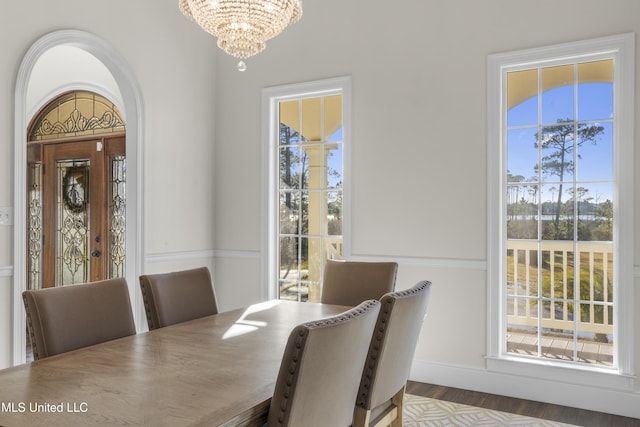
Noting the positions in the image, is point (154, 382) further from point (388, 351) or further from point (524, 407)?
point (524, 407)

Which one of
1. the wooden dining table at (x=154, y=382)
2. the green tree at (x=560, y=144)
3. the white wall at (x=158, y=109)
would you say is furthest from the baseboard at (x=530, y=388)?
the white wall at (x=158, y=109)

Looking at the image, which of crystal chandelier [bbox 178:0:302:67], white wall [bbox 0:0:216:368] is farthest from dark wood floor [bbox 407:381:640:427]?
crystal chandelier [bbox 178:0:302:67]

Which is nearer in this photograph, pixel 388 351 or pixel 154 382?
pixel 154 382

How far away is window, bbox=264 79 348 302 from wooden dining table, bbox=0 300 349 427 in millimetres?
2163

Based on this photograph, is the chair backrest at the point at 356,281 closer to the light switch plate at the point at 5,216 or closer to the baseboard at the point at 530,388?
the baseboard at the point at 530,388

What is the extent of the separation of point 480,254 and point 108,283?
2.50 m

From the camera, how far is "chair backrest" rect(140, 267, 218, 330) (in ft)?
8.04

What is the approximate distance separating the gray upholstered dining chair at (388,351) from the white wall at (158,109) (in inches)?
96.2

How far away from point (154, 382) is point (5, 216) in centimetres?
219

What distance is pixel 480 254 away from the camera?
3607mm

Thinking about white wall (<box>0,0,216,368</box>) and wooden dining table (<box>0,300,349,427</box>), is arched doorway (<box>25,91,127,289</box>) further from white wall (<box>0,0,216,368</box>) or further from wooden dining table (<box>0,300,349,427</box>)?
wooden dining table (<box>0,300,349,427</box>)

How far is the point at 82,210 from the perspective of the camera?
533 cm

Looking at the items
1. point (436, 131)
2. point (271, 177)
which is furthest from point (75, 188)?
point (436, 131)

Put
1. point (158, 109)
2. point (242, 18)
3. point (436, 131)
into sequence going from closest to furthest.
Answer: point (242, 18) < point (436, 131) < point (158, 109)
